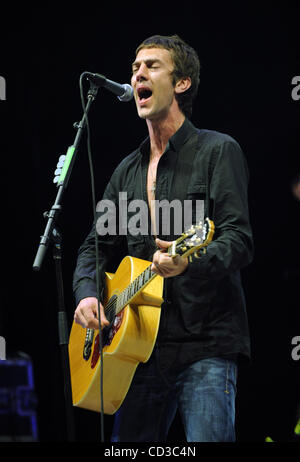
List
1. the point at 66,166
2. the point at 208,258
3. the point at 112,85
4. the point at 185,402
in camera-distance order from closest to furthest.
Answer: the point at 208,258, the point at 185,402, the point at 66,166, the point at 112,85

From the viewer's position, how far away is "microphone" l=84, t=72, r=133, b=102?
8.72 feet

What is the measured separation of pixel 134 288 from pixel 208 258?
0.43 m

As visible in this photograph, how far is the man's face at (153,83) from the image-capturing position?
9.23 ft

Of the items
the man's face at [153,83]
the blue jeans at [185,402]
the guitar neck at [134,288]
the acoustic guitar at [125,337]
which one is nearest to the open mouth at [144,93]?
the man's face at [153,83]

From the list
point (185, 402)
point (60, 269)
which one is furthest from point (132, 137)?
point (185, 402)

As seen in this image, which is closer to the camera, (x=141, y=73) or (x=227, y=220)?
(x=227, y=220)

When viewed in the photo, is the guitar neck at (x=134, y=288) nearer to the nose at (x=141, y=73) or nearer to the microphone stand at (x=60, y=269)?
the microphone stand at (x=60, y=269)

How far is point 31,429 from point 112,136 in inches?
102

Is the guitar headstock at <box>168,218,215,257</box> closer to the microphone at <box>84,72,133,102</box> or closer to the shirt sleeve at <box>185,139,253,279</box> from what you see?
the shirt sleeve at <box>185,139,253,279</box>

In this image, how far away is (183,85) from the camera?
115 inches

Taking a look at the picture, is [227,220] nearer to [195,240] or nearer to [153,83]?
[195,240]

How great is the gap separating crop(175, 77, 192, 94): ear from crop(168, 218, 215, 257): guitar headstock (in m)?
0.98
